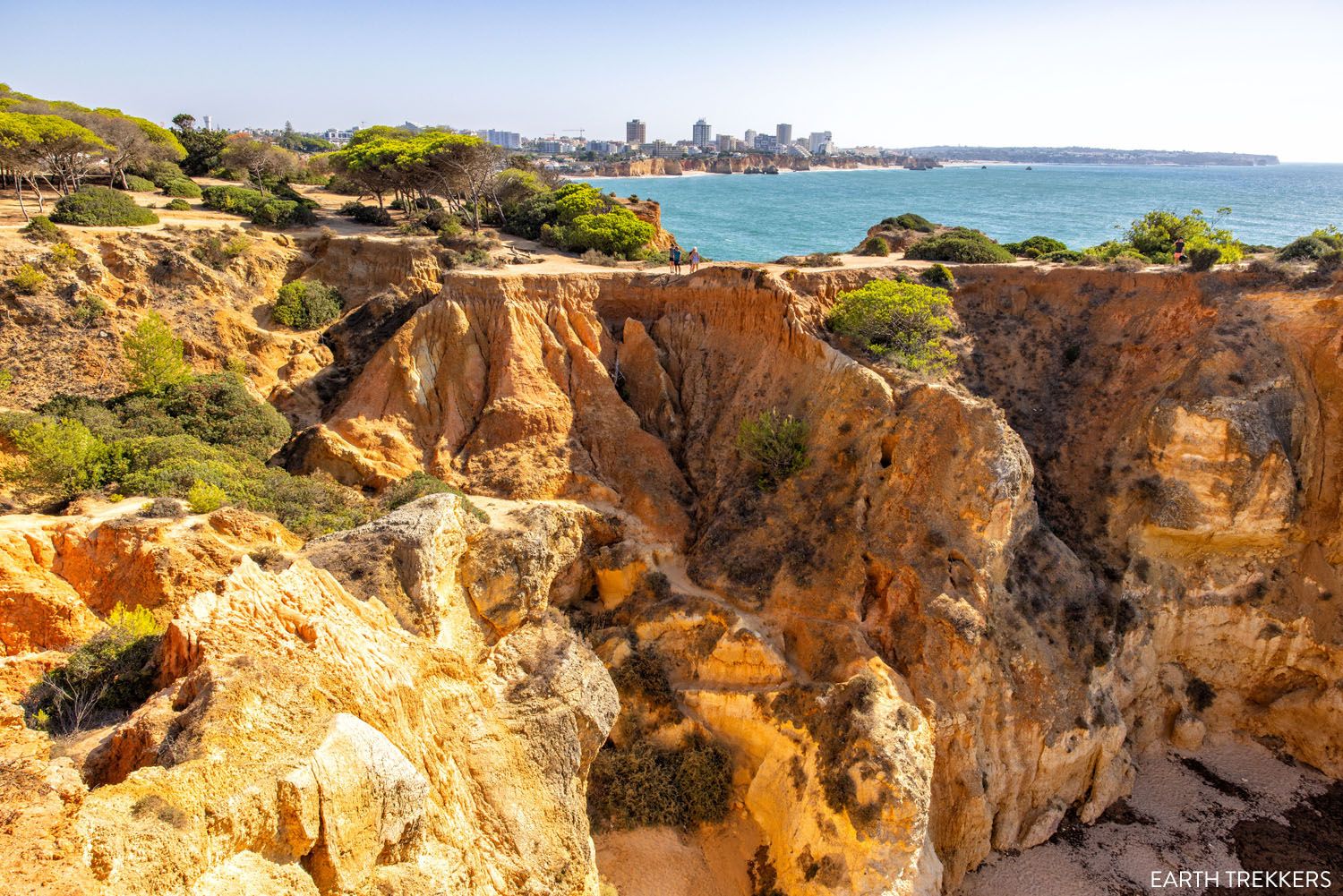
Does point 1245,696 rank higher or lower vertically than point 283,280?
lower

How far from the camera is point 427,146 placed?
128 feet

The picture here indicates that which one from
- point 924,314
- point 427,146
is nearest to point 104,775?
point 924,314

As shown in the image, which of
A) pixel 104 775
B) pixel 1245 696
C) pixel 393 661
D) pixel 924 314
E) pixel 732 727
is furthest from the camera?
pixel 924 314

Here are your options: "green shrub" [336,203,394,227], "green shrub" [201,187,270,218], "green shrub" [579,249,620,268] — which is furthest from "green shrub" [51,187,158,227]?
"green shrub" [579,249,620,268]

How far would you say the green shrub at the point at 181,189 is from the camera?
137ft

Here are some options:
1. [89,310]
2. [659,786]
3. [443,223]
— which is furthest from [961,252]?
[89,310]

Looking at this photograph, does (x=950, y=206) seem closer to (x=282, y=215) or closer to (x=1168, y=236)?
(x=1168, y=236)

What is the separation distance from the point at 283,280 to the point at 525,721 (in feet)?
89.8

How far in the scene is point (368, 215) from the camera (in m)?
42.0

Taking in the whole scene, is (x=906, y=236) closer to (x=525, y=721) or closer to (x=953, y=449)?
A: (x=953, y=449)

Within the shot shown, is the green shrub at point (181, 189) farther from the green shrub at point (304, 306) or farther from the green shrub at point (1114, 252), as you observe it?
the green shrub at point (1114, 252)

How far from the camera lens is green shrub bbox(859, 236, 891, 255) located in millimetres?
38625

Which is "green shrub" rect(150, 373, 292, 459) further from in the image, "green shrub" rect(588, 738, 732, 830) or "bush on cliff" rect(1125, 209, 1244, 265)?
"bush on cliff" rect(1125, 209, 1244, 265)

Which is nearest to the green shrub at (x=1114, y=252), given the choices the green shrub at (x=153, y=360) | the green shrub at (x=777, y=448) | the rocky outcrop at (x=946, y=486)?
the rocky outcrop at (x=946, y=486)
